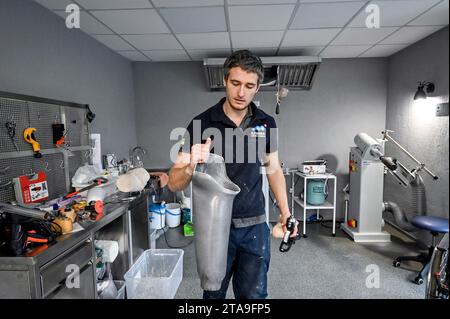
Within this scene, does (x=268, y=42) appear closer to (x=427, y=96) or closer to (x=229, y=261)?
(x=427, y=96)

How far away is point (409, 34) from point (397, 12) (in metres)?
0.70

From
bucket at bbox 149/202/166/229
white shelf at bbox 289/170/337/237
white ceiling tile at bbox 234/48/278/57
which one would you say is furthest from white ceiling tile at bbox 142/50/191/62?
white shelf at bbox 289/170/337/237

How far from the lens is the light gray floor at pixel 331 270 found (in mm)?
2043

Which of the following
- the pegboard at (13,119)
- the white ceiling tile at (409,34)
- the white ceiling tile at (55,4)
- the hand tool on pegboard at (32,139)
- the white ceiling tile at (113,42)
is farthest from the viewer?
the white ceiling tile at (113,42)

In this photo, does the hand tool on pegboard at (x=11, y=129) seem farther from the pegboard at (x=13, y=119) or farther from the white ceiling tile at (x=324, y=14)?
the white ceiling tile at (x=324, y=14)

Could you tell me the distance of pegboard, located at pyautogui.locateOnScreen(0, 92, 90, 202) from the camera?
159cm

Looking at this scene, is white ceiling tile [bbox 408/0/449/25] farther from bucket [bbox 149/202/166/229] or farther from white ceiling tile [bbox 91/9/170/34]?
bucket [bbox 149/202/166/229]

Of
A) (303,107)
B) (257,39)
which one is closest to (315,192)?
(303,107)

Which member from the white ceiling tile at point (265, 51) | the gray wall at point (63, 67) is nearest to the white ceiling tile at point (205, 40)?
the white ceiling tile at point (265, 51)

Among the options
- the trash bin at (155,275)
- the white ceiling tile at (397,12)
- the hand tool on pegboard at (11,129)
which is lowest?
Answer: the trash bin at (155,275)

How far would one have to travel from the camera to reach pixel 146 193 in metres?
2.34

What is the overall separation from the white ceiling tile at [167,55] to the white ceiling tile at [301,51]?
1.28 m

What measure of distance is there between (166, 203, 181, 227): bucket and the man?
2.34 metres
